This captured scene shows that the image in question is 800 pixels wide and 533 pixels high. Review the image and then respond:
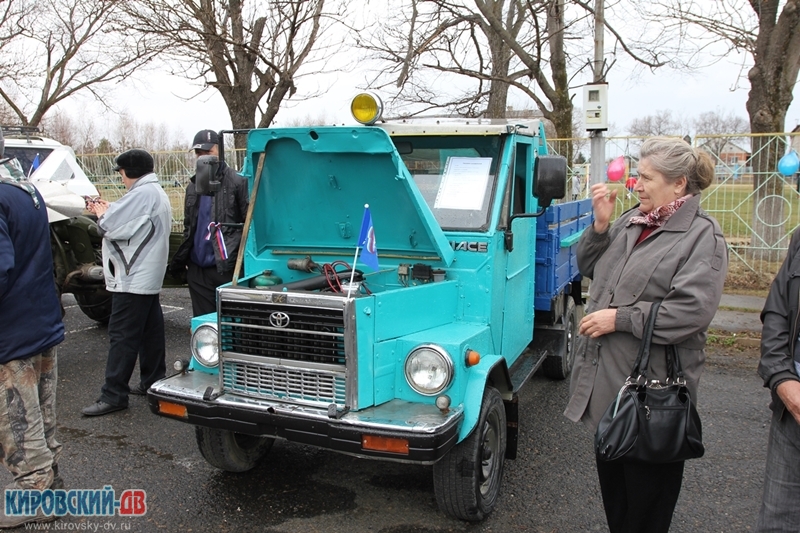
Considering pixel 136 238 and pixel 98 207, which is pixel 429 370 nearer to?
pixel 136 238

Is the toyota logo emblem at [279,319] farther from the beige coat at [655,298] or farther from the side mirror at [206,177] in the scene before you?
the beige coat at [655,298]

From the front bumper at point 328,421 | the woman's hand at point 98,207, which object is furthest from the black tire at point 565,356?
the woman's hand at point 98,207

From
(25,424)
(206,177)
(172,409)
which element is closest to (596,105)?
(206,177)

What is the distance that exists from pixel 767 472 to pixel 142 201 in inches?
182

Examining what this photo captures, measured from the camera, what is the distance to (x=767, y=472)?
265 cm

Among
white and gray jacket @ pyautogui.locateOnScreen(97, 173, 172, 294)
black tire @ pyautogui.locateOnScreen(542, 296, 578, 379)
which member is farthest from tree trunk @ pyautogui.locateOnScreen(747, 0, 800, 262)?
white and gray jacket @ pyautogui.locateOnScreen(97, 173, 172, 294)

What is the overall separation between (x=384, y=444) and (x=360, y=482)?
120 centimetres

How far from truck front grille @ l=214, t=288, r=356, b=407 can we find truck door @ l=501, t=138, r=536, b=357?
1.39 metres

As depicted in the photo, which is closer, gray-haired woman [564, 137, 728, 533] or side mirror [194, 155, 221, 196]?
gray-haired woman [564, 137, 728, 533]

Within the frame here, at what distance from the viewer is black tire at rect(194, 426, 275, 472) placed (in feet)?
13.0

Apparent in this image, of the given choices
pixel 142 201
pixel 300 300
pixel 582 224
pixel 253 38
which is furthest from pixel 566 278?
pixel 253 38

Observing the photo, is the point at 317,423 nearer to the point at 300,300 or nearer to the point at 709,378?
the point at 300,300

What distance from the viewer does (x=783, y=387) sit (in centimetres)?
246

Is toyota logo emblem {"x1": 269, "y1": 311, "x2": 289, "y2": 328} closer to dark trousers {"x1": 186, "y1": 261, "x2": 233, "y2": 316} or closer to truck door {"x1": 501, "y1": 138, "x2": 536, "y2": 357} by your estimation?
truck door {"x1": 501, "y1": 138, "x2": 536, "y2": 357}
